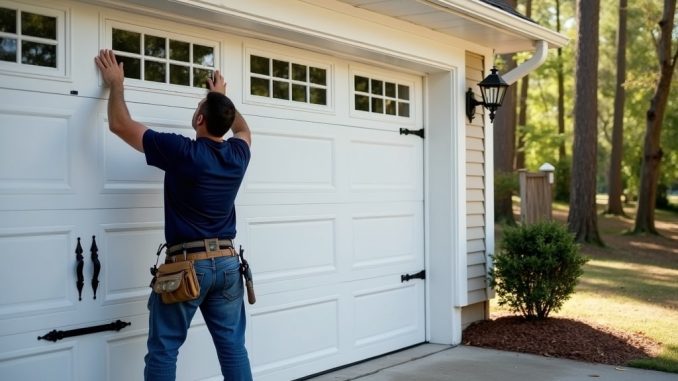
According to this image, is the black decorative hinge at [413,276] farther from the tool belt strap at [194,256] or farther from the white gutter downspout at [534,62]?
the tool belt strap at [194,256]

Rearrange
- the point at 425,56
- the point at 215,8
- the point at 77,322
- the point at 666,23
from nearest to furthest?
the point at 77,322 → the point at 215,8 → the point at 425,56 → the point at 666,23

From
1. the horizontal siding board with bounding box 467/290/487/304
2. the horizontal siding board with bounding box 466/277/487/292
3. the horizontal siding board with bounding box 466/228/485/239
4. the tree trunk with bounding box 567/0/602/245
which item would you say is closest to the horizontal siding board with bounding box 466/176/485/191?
the horizontal siding board with bounding box 466/228/485/239

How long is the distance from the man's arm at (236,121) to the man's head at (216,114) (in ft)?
0.96

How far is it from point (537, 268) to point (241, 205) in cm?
290

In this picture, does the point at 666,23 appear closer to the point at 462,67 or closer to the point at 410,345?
the point at 462,67

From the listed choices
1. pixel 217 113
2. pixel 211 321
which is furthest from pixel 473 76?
pixel 211 321

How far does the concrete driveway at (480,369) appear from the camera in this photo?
17.3ft

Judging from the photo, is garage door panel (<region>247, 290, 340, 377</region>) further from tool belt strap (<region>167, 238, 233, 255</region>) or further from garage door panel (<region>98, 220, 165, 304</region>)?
tool belt strap (<region>167, 238, 233, 255</region>)

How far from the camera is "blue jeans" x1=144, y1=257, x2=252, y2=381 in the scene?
3.49 metres

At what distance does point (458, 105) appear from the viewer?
641cm

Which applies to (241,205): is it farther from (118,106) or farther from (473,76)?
(473,76)

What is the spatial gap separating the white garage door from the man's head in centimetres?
57

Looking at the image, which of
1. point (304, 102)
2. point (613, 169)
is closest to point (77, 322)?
point (304, 102)

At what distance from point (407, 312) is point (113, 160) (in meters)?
3.11
